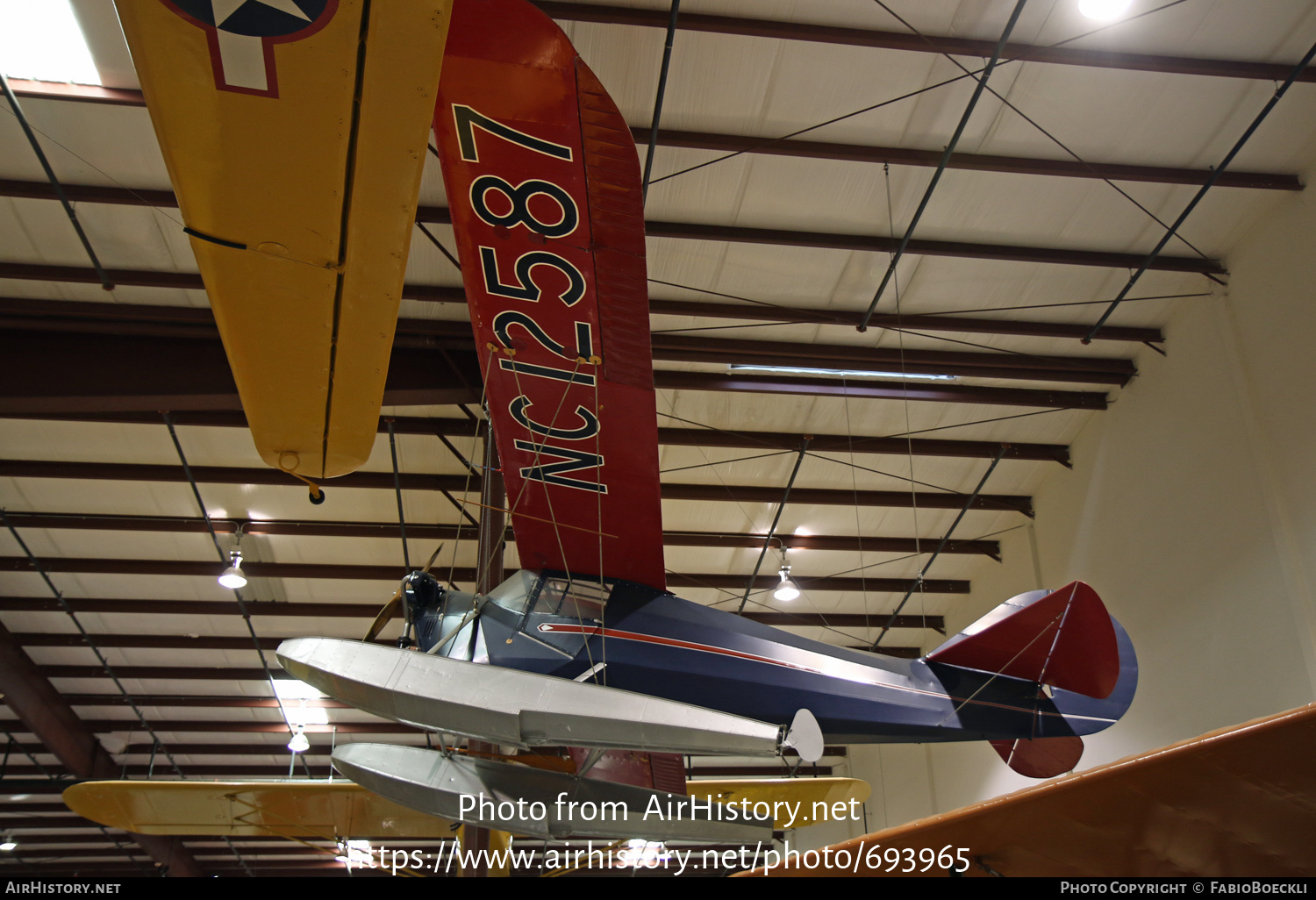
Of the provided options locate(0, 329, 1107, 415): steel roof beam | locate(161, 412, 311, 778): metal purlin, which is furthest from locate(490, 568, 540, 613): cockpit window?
locate(161, 412, 311, 778): metal purlin

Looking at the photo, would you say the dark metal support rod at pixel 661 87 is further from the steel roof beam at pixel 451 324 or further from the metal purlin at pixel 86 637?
the metal purlin at pixel 86 637

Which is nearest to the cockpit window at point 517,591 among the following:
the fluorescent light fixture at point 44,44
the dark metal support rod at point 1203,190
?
the fluorescent light fixture at point 44,44

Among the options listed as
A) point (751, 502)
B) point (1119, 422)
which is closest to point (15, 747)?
point (751, 502)

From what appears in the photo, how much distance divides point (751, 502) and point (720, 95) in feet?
23.2

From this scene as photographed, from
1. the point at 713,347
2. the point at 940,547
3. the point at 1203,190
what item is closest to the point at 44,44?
the point at 713,347

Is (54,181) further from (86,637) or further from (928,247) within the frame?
(86,637)

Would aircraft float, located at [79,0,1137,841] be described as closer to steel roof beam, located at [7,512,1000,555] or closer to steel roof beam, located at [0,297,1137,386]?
steel roof beam, located at [0,297,1137,386]

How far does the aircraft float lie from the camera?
10.2 ft

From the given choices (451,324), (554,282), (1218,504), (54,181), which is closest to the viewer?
(554,282)

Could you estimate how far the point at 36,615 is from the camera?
51.4 ft

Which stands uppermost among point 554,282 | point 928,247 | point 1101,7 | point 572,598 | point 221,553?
point 1101,7

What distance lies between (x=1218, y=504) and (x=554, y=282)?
867cm

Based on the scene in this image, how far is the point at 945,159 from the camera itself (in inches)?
332

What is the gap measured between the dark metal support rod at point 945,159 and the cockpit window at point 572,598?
19.0 feet
